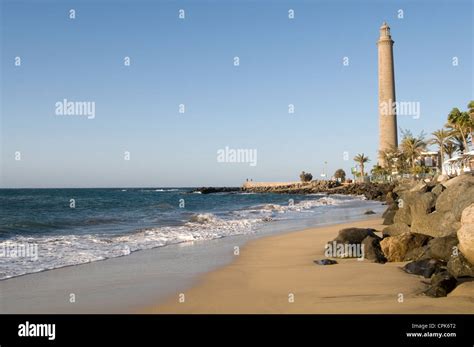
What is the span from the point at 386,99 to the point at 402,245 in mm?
83425

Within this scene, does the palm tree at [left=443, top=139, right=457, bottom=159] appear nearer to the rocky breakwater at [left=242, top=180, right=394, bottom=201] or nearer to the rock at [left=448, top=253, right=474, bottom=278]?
the rocky breakwater at [left=242, top=180, right=394, bottom=201]

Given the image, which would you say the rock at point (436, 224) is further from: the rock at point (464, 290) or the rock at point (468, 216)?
the rock at point (464, 290)

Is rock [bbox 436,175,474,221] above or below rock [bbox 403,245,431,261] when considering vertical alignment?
above

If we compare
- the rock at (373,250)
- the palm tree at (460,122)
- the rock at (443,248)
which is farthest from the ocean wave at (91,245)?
the palm tree at (460,122)

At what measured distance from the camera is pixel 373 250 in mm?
11461

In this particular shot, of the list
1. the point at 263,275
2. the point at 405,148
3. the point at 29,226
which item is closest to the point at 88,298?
the point at 263,275

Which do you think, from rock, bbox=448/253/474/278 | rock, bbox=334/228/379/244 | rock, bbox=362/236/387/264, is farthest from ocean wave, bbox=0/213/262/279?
rock, bbox=448/253/474/278

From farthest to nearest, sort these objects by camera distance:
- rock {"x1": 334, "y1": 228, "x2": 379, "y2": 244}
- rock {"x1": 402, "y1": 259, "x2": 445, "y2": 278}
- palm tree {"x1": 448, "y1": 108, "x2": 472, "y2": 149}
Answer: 1. palm tree {"x1": 448, "y1": 108, "x2": 472, "y2": 149}
2. rock {"x1": 334, "y1": 228, "x2": 379, "y2": 244}
3. rock {"x1": 402, "y1": 259, "x2": 445, "y2": 278}

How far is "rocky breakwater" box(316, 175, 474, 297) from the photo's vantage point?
8.59 m

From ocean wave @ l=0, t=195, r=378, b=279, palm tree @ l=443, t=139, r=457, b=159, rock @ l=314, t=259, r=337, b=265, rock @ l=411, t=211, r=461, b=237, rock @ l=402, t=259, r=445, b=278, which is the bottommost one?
ocean wave @ l=0, t=195, r=378, b=279

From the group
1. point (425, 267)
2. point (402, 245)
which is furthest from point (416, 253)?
point (425, 267)

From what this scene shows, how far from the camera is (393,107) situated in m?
87.8

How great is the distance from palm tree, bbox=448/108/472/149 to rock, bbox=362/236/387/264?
4091 cm
